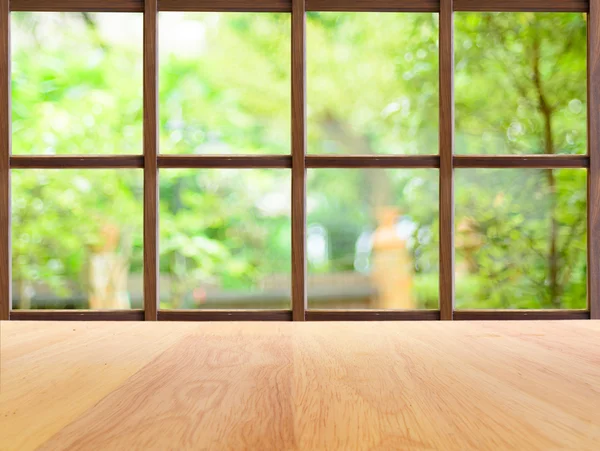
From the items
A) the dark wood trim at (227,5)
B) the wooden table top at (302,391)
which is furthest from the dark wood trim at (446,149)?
the wooden table top at (302,391)

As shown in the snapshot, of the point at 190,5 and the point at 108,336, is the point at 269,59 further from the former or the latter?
the point at 108,336

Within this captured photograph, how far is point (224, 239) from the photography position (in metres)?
3.15

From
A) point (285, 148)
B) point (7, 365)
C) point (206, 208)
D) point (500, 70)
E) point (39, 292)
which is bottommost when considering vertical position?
point (39, 292)

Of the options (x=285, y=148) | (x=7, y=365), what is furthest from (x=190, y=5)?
(x=7, y=365)

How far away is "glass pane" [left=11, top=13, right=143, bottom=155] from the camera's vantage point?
3123 mm

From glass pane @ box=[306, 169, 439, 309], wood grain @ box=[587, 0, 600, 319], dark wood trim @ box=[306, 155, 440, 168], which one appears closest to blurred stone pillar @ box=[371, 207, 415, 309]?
glass pane @ box=[306, 169, 439, 309]

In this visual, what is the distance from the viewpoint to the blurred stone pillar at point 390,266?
3094 mm

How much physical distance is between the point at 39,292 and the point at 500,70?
271cm

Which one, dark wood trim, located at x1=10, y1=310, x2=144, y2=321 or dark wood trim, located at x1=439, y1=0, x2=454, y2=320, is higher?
dark wood trim, located at x1=439, y1=0, x2=454, y2=320

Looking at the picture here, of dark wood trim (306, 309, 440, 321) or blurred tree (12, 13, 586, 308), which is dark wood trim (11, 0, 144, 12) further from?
dark wood trim (306, 309, 440, 321)

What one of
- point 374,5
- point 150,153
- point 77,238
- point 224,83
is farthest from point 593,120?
point 77,238

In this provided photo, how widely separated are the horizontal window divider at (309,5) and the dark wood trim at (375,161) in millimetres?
758

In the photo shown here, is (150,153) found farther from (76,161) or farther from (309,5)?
(309,5)

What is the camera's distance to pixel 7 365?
713 millimetres
